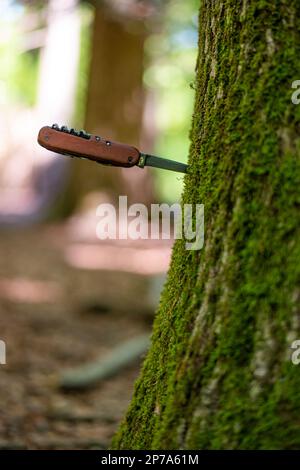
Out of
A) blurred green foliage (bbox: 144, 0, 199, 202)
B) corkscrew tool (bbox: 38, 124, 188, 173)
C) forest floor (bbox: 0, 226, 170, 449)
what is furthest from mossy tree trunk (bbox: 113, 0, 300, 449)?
blurred green foliage (bbox: 144, 0, 199, 202)

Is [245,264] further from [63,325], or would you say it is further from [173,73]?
[173,73]

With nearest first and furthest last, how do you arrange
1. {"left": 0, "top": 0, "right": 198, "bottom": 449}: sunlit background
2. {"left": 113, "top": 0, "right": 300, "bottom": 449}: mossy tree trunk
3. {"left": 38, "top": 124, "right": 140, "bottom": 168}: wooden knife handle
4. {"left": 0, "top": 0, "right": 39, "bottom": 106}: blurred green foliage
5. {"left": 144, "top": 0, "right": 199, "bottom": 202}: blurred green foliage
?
{"left": 113, "top": 0, "right": 300, "bottom": 449}: mossy tree trunk, {"left": 38, "top": 124, "right": 140, "bottom": 168}: wooden knife handle, {"left": 0, "top": 0, "right": 198, "bottom": 449}: sunlit background, {"left": 144, "top": 0, "right": 199, "bottom": 202}: blurred green foliage, {"left": 0, "top": 0, "right": 39, "bottom": 106}: blurred green foliage

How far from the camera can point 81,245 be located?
1033 centimetres

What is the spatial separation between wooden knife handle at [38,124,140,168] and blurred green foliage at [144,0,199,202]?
18.1 ft

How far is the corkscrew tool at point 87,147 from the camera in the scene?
7.01ft

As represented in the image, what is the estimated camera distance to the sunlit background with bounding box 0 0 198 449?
14.0ft

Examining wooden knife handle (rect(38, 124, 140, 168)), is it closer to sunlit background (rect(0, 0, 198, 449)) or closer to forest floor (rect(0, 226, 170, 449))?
sunlit background (rect(0, 0, 198, 449))

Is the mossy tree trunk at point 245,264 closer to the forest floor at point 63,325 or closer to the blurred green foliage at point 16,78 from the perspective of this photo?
the forest floor at point 63,325

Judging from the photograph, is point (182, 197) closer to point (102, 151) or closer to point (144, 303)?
point (102, 151)

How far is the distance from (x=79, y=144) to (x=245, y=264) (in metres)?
0.70

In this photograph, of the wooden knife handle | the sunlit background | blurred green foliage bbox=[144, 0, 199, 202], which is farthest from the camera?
blurred green foliage bbox=[144, 0, 199, 202]

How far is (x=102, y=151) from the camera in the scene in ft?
7.08

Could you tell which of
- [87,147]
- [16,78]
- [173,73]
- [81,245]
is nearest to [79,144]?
[87,147]
